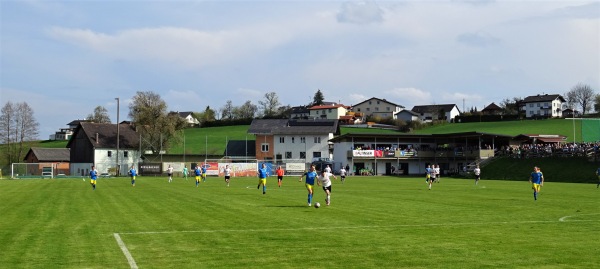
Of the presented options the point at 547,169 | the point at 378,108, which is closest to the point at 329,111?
the point at 378,108

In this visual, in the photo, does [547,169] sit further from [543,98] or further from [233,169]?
[543,98]

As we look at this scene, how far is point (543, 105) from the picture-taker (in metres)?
172

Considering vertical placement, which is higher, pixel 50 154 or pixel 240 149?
pixel 240 149

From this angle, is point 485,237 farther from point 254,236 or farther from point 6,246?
point 6,246

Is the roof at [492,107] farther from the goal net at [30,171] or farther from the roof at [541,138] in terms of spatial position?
the goal net at [30,171]

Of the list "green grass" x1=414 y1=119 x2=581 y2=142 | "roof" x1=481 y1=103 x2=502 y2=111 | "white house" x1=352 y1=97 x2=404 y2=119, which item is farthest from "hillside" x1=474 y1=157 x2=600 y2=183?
"roof" x1=481 y1=103 x2=502 y2=111

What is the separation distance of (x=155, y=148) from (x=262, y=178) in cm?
7577

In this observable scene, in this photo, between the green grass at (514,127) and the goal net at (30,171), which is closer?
the goal net at (30,171)

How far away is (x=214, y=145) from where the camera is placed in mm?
124688

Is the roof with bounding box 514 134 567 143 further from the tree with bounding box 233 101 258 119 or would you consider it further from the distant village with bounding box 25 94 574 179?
the tree with bounding box 233 101 258 119

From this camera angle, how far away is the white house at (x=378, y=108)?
7126 inches

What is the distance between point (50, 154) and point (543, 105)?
133 meters

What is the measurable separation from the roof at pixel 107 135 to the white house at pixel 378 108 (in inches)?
3325

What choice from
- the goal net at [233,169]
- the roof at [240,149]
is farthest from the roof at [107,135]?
the goal net at [233,169]
